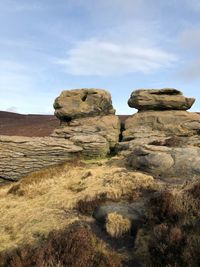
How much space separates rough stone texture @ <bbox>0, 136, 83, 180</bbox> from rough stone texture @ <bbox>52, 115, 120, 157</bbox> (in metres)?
1.13

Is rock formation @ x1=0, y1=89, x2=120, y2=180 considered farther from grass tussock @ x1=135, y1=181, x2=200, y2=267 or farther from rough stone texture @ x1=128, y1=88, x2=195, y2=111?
grass tussock @ x1=135, y1=181, x2=200, y2=267

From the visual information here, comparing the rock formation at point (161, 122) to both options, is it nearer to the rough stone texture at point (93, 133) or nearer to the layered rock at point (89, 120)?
the rough stone texture at point (93, 133)

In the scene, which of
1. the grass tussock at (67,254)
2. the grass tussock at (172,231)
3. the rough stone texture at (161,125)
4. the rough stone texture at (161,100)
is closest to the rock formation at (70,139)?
the rough stone texture at (161,125)

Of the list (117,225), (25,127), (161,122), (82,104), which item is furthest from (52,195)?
(25,127)

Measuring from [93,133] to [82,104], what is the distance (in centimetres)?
461

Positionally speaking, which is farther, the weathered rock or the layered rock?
the layered rock

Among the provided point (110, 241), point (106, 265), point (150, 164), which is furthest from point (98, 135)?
point (106, 265)

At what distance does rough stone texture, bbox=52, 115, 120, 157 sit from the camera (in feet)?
90.1

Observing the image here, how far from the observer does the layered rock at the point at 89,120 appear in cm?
2780

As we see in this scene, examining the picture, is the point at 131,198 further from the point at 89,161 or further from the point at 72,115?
the point at 72,115

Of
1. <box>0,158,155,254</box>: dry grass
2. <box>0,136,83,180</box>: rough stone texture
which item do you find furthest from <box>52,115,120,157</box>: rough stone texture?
<box>0,158,155,254</box>: dry grass

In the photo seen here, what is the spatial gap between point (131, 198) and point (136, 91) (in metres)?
20.2

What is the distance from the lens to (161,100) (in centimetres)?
3272

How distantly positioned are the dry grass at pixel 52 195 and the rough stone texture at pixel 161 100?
12480 millimetres
